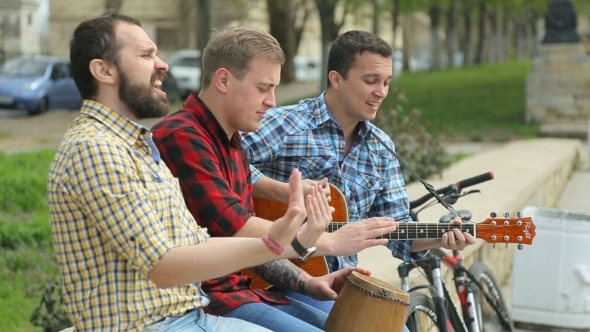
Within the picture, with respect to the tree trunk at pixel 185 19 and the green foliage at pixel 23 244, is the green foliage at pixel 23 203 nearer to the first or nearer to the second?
the green foliage at pixel 23 244

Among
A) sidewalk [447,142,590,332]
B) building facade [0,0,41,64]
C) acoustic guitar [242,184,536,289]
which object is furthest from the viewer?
building facade [0,0,41,64]

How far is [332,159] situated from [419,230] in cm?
59

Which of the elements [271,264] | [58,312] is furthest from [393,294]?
[58,312]

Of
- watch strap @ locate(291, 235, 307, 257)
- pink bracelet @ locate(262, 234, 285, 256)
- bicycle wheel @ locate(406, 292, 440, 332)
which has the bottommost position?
bicycle wheel @ locate(406, 292, 440, 332)

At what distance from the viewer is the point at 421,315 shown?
4.32 meters

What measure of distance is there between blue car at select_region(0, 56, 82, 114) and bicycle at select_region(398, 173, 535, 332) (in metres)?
21.7

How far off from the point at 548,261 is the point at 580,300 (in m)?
0.36

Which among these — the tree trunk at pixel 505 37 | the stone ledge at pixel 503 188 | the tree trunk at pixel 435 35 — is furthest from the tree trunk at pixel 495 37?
the stone ledge at pixel 503 188

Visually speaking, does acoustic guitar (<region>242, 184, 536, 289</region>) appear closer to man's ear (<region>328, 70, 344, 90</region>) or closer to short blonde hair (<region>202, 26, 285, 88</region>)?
man's ear (<region>328, 70, 344, 90</region>)

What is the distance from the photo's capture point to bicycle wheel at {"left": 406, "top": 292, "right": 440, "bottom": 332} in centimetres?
422

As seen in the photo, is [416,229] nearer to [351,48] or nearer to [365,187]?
[365,187]

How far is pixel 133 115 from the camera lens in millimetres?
2701

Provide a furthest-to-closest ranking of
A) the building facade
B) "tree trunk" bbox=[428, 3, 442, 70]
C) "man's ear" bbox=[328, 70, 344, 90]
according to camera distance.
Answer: "tree trunk" bbox=[428, 3, 442, 70]
the building facade
"man's ear" bbox=[328, 70, 344, 90]

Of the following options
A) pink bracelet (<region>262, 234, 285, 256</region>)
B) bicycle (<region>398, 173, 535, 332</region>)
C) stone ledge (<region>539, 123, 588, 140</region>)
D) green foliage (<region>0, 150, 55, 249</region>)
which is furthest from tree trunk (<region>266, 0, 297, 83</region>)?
pink bracelet (<region>262, 234, 285, 256</region>)
